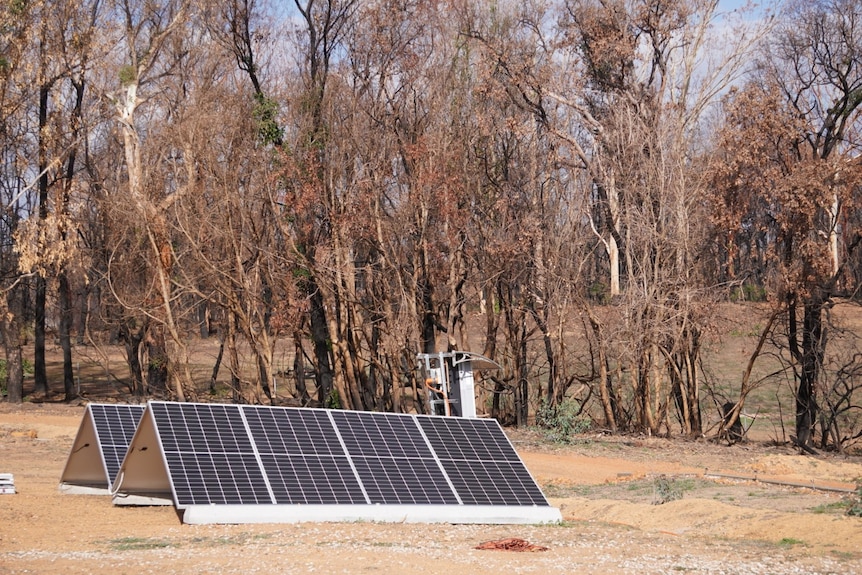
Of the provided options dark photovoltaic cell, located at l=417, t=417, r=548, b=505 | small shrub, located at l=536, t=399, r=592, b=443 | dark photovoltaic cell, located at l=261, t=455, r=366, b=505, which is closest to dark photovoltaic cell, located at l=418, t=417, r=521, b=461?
dark photovoltaic cell, located at l=417, t=417, r=548, b=505

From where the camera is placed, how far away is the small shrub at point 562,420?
25281 millimetres

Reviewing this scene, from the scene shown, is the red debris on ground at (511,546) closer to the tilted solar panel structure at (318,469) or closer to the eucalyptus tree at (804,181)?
the tilted solar panel structure at (318,469)

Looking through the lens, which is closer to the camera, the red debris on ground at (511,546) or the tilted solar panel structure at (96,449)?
the red debris on ground at (511,546)

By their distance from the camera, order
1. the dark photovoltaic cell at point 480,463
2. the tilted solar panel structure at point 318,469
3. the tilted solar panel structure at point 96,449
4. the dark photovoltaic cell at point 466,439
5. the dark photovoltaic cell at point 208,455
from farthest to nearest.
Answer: the tilted solar panel structure at point 96,449 < the dark photovoltaic cell at point 466,439 < the dark photovoltaic cell at point 480,463 < the tilted solar panel structure at point 318,469 < the dark photovoltaic cell at point 208,455

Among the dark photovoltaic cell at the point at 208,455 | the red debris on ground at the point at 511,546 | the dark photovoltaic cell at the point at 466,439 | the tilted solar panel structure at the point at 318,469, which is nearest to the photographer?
the red debris on ground at the point at 511,546

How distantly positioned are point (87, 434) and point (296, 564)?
613 centimetres

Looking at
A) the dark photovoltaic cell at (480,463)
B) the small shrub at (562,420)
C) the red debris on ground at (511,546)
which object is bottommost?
the small shrub at (562,420)

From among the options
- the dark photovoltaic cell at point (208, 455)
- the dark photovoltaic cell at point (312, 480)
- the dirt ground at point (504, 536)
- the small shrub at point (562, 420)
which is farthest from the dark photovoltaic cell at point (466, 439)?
the small shrub at point (562, 420)

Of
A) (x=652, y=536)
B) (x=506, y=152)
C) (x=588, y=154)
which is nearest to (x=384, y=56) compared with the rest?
(x=506, y=152)

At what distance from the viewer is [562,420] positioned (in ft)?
83.9

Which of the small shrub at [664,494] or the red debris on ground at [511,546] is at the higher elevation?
the red debris on ground at [511,546]

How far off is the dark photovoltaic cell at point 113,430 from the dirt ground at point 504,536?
0.55m

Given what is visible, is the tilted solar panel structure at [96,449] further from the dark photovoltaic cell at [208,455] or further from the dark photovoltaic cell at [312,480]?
the dark photovoltaic cell at [312,480]

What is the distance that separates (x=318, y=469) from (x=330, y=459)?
248 mm
